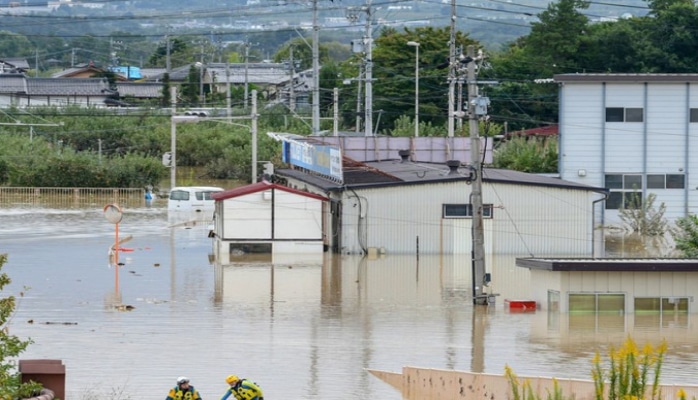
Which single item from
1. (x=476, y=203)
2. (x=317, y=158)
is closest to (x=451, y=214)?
(x=317, y=158)

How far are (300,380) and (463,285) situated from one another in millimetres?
12894

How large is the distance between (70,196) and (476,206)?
117 feet

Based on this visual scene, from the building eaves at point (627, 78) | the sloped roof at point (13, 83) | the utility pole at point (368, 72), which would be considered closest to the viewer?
the building eaves at point (627, 78)

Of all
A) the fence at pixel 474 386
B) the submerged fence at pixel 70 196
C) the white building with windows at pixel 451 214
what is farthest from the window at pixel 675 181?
the fence at pixel 474 386

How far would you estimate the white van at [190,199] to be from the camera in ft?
173

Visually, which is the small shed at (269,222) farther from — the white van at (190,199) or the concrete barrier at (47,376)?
the concrete barrier at (47,376)

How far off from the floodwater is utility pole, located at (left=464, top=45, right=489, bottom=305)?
1.85 feet

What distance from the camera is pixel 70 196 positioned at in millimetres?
61844

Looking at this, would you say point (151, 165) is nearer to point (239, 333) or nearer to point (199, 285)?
point (199, 285)

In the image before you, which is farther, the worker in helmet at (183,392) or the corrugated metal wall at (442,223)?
the corrugated metal wall at (442,223)

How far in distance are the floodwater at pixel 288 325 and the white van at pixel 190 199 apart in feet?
41.5

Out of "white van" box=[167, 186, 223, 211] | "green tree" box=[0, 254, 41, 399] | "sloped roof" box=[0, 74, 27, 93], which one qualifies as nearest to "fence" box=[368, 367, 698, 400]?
"green tree" box=[0, 254, 41, 399]

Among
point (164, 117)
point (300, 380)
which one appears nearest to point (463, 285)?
point (300, 380)

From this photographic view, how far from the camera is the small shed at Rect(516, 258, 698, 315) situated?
27.6 m
